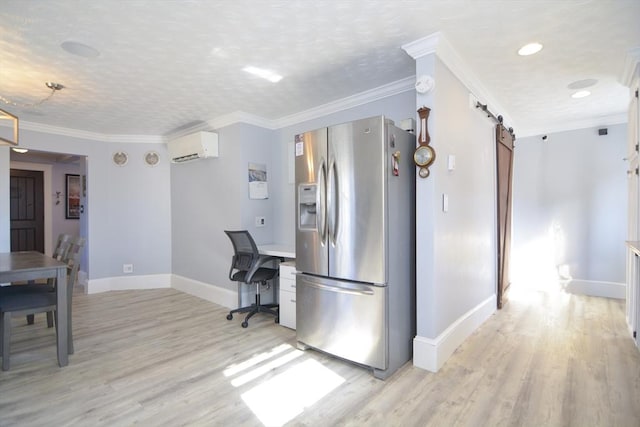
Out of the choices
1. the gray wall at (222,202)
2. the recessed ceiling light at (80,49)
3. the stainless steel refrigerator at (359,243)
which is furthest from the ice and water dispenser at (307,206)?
the recessed ceiling light at (80,49)

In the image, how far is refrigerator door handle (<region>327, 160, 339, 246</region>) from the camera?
2434 millimetres

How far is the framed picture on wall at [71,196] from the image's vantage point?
6652mm

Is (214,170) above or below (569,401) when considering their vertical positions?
above

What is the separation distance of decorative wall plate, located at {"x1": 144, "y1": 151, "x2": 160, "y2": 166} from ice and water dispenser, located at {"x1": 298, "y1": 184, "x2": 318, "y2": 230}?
338 centimetres

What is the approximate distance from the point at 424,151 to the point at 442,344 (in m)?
1.45

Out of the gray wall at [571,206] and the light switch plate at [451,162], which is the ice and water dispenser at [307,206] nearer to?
the light switch plate at [451,162]

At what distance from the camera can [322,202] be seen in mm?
2500

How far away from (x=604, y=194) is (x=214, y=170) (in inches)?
204

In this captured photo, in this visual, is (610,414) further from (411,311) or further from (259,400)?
(259,400)

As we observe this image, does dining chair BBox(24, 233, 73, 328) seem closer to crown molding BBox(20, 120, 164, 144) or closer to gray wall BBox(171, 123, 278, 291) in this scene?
gray wall BBox(171, 123, 278, 291)

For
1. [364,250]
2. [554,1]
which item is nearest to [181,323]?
[364,250]

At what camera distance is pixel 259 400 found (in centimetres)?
201

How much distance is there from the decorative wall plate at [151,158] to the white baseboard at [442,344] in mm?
4566

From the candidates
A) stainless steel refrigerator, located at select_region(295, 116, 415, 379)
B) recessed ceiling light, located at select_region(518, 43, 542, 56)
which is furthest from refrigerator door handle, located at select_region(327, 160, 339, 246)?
recessed ceiling light, located at select_region(518, 43, 542, 56)
